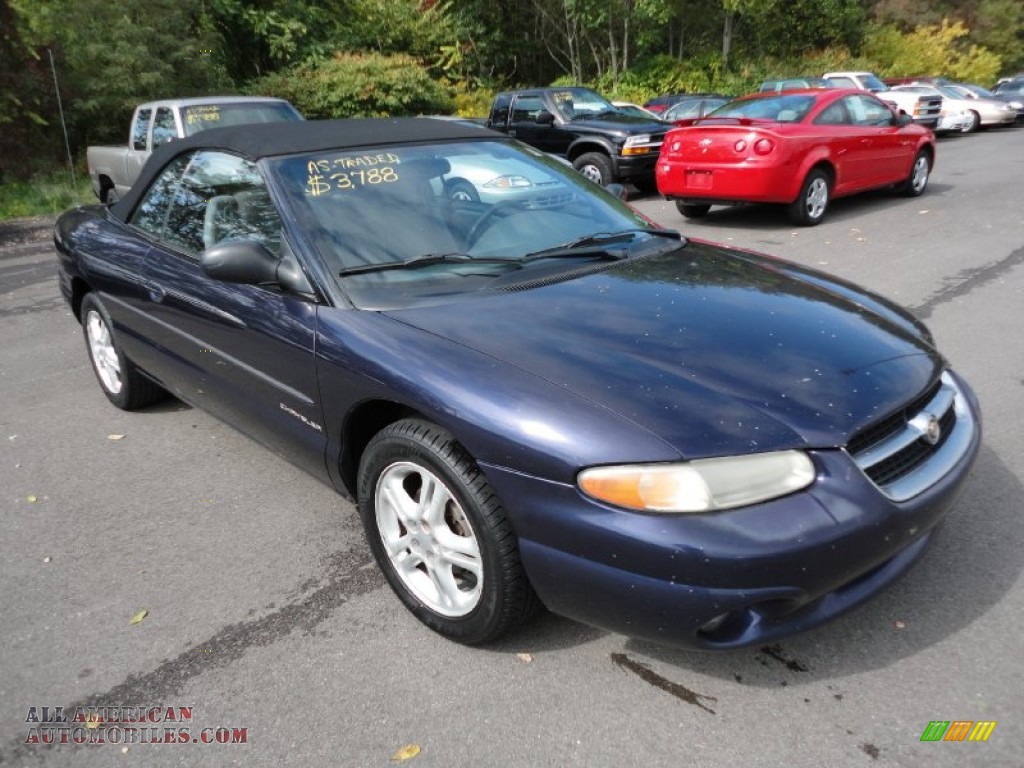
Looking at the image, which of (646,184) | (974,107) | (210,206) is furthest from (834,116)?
A: (974,107)

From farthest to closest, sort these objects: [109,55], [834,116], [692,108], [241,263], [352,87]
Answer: [352,87], [692,108], [109,55], [834,116], [241,263]

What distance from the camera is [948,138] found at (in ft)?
69.7

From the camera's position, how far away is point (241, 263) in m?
2.84

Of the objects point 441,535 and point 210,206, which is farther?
point 210,206

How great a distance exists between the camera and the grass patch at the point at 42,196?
13.0m

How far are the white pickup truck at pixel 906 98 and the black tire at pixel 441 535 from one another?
18.2 m


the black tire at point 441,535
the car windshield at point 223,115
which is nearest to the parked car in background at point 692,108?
the car windshield at point 223,115

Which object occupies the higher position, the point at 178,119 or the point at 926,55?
the point at 926,55

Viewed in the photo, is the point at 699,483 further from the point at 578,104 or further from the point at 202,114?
the point at 578,104

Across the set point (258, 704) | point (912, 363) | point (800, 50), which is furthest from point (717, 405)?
point (800, 50)

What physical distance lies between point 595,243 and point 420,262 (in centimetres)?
78

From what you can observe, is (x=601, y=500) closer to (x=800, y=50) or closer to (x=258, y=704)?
(x=258, y=704)

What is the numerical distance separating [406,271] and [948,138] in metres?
22.7

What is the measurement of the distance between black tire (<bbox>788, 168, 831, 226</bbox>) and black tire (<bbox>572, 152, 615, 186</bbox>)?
126 inches
